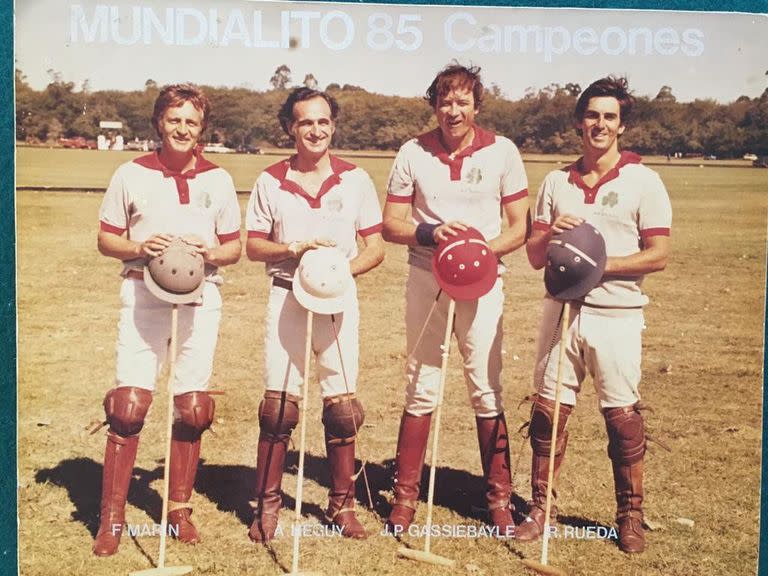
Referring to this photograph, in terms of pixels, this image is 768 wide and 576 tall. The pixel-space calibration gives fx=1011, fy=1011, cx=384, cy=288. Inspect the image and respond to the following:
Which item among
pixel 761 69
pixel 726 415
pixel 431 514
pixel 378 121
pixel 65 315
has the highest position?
pixel 761 69

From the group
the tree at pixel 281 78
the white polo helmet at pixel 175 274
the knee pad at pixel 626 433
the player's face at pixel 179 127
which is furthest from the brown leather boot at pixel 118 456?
the knee pad at pixel 626 433

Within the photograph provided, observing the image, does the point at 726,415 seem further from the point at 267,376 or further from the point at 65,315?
the point at 65,315

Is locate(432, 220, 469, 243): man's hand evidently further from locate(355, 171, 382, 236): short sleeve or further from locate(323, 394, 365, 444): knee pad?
locate(323, 394, 365, 444): knee pad

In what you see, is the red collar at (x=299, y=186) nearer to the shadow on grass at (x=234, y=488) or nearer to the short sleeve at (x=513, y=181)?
the short sleeve at (x=513, y=181)

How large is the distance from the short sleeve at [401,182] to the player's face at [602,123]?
0.70 metres

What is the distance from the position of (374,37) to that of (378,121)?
1.10 ft

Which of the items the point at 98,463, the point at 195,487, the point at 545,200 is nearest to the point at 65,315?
the point at 98,463

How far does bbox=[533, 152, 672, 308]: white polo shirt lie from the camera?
384 cm

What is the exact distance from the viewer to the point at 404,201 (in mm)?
3977

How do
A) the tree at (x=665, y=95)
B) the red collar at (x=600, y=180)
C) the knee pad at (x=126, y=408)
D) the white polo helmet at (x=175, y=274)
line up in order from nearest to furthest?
the white polo helmet at (x=175, y=274), the knee pad at (x=126, y=408), the red collar at (x=600, y=180), the tree at (x=665, y=95)

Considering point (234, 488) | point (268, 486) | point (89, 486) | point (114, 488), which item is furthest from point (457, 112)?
point (89, 486)

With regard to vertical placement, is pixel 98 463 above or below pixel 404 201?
below

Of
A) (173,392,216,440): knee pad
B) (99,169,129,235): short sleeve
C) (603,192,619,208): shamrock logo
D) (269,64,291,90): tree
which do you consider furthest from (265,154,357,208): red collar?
(603,192,619,208): shamrock logo

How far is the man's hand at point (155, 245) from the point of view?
12.1ft
